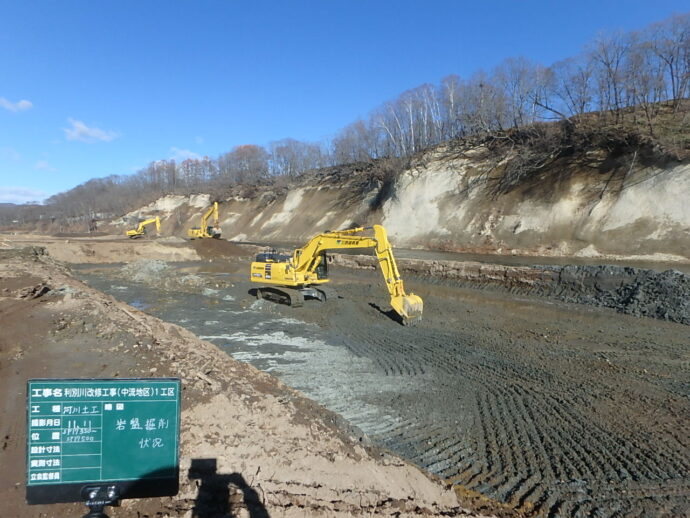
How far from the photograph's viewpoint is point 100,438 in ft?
8.59

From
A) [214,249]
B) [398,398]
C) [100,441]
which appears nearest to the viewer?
[100,441]

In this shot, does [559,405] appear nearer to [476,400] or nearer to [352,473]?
[476,400]

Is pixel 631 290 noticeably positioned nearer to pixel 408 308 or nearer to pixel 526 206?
pixel 408 308

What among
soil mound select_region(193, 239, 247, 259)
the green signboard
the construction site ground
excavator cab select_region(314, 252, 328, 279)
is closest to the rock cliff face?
the construction site ground

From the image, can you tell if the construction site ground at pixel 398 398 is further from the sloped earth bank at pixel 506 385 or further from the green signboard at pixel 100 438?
the green signboard at pixel 100 438

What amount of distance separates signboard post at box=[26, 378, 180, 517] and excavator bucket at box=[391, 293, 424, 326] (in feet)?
34.4

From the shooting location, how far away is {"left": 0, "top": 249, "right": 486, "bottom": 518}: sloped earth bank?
13.1 ft

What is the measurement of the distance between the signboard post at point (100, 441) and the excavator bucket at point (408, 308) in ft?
34.4

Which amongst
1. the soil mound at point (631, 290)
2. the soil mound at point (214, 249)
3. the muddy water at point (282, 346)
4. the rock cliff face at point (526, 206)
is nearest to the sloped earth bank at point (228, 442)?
the muddy water at point (282, 346)

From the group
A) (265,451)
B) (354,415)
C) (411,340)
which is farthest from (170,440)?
(411,340)

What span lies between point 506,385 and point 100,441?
761 cm

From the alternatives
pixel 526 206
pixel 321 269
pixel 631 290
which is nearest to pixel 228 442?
pixel 321 269

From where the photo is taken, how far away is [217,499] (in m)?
4.01

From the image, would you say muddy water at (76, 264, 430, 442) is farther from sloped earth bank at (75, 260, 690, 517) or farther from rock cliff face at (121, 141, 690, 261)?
rock cliff face at (121, 141, 690, 261)
